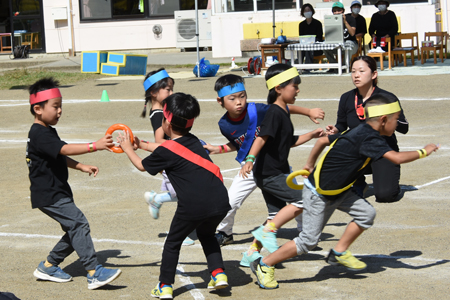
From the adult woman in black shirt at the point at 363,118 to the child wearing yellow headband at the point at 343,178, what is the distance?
3.44 feet

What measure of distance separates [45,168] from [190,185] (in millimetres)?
1279

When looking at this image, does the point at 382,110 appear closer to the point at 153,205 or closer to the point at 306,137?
the point at 306,137

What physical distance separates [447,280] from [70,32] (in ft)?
83.6

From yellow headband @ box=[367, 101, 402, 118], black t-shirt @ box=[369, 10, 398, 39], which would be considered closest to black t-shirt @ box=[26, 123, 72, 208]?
yellow headband @ box=[367, 101, 402, 118]

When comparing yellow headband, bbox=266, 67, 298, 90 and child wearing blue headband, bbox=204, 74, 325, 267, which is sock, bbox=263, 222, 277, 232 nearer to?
child wearing blue headband, bbox=204, 74, 325, 267

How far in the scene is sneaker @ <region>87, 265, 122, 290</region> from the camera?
4855 mm

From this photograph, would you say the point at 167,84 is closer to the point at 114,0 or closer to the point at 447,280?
the point at 447,280

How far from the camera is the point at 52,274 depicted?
16.8 feet

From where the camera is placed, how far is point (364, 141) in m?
4.52

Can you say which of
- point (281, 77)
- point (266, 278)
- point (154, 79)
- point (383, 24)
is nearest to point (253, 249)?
point (266, 278)

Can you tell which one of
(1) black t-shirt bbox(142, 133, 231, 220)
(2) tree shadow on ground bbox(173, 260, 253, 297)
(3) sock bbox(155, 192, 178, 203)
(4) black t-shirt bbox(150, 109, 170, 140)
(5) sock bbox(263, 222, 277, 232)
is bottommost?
(2) tree shadow on ground bbox(173, 260, 253, 297)

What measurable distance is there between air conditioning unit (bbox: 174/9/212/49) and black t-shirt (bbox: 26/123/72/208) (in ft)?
66.2

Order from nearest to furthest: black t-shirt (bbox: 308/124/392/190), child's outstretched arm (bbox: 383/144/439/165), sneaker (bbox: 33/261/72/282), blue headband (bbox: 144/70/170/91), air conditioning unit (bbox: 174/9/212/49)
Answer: child's outstretched arm (bbox: 383/144/439/165) < black t-shirt (bbox: 308/124/392/190) < sneaker (bbox: 33/261/72/282) < blue headband (bbox: 144/70/170/91) < air conditioning unit (bbox: 174/9/212/49)

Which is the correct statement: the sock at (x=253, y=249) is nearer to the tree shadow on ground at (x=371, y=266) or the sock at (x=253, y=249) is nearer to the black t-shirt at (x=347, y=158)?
the tree shadow on ground at (x=371, y=266)
